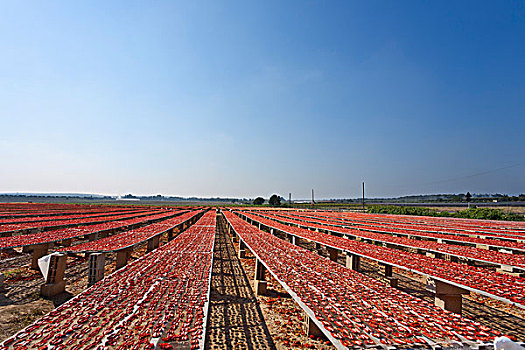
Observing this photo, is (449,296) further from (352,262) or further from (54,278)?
(54,278)

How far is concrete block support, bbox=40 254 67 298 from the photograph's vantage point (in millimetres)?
6062

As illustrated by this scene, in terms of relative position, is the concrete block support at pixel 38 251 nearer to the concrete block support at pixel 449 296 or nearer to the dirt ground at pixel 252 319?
the dirt ground at pixel 252 319

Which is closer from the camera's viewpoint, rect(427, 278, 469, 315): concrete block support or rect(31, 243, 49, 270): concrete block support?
rect(427, 278, 469, 315): concrete block support

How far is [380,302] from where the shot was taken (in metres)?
3.86

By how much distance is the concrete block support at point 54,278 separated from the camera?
19.9 ft

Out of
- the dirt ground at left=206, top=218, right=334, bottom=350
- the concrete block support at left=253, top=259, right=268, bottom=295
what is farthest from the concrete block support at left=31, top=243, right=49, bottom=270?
the concrete block support at left=253, top=259, right=268, bottom=295

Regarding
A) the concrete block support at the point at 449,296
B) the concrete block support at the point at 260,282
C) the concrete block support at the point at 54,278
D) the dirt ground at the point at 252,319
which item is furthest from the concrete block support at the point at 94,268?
the concrete block support at the point at 449,296

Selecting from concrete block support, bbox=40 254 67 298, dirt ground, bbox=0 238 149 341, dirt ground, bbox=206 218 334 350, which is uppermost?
concrete block support, bbox=40 254 67 298

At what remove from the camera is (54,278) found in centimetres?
621

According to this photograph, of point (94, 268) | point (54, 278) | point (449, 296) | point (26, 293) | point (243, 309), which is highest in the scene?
point (94, 268)

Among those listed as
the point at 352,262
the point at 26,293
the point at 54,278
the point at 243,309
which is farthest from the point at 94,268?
the point at 352,262

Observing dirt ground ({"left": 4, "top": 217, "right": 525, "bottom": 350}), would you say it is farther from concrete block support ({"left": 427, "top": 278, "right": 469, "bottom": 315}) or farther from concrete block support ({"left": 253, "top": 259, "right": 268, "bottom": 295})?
concrete block support ({"left": 427, "top": 278, "right": 469, "bottom": 315})

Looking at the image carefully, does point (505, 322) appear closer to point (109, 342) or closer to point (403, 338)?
point (403, 338)

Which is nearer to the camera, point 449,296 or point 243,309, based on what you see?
point 449,296
